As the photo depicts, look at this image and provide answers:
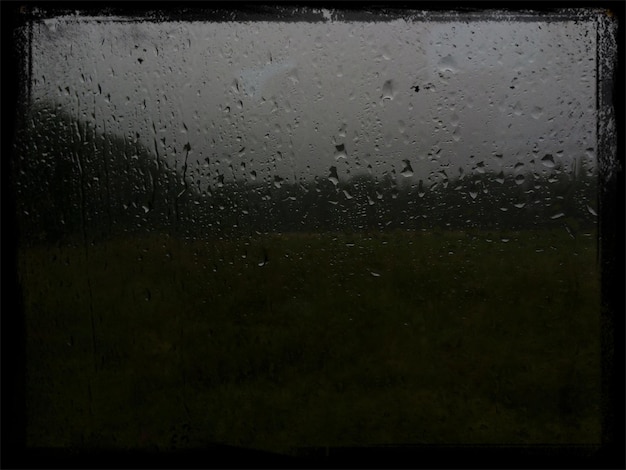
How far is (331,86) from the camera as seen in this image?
1558 millimetres

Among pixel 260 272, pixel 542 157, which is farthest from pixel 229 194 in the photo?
pixel 542 157

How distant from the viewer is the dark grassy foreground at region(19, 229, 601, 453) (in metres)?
1.54

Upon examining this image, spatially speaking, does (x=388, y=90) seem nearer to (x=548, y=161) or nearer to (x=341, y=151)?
(x=341, y=151)

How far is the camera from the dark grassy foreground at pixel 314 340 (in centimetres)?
154

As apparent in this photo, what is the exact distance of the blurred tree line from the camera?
1.54 m

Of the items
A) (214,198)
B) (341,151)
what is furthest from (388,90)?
(214,198)

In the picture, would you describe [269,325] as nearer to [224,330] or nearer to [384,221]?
[224,330]

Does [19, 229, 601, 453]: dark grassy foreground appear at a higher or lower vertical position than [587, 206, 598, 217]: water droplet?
lower

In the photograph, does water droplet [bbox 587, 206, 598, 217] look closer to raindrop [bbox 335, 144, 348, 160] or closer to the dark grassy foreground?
the dark grassy foreground

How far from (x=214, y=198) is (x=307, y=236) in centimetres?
34

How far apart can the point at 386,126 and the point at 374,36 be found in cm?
30

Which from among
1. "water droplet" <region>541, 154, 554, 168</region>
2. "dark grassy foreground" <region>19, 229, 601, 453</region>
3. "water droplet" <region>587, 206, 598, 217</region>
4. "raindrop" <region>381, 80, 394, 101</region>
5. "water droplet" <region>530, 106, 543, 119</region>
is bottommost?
"dark grassy foreground" <region>19, 229, 601, 453</region>

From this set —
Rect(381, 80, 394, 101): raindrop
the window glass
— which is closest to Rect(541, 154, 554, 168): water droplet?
the window glass

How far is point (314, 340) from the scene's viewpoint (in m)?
1.56
